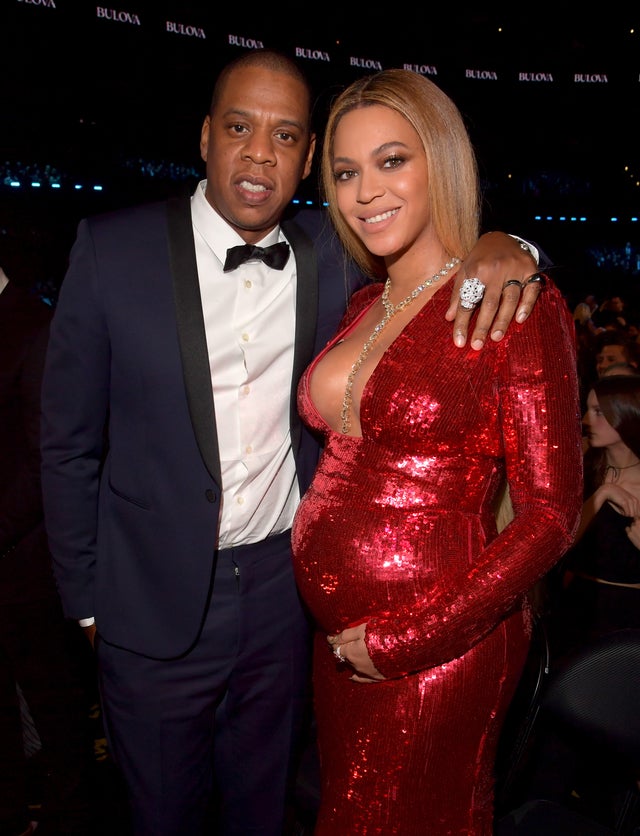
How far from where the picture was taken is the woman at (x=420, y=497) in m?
1.27

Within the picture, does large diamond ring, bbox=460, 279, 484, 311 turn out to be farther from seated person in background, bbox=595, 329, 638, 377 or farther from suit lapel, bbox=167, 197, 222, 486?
seated person in background, bbox=595, 329, 638, 377

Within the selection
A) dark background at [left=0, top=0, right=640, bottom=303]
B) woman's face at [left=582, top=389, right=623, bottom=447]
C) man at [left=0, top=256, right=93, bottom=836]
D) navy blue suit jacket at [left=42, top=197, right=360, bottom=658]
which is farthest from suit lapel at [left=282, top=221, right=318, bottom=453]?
dark background at [left=0, top=0, right=640, bottom=303]

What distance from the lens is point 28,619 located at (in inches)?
87.7

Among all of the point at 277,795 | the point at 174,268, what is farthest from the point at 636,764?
the point at 174,268

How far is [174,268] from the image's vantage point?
159 cm

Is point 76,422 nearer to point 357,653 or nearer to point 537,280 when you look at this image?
point 357,653

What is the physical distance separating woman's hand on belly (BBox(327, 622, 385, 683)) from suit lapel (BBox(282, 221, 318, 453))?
0.49m

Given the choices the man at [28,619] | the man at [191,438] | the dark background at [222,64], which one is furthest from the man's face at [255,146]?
the dark background at [222,64]

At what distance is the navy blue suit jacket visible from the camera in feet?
5.10

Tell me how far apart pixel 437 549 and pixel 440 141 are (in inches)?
32.2

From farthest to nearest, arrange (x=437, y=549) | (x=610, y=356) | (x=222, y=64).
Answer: (x=222, y=64)
(x=610, y=356)
(x=437, y=549)

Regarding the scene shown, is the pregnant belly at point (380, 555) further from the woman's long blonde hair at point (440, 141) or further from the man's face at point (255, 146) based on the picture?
the man's face at point (255, 146)

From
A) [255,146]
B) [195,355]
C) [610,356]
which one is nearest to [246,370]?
[195,355]

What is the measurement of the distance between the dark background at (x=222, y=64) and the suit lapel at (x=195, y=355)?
341 centimetres
